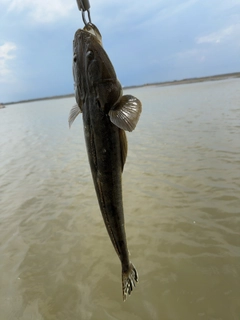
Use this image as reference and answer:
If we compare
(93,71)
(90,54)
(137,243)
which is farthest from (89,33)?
(137,243)

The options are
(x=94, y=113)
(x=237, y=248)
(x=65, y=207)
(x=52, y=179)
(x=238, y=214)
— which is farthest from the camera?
(x=52, y=179)

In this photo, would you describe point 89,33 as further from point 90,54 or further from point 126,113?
point 126,113

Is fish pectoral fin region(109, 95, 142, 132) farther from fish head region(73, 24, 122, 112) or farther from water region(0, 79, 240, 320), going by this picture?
water region(0, 79, 240, 320)

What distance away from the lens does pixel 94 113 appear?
198 cm

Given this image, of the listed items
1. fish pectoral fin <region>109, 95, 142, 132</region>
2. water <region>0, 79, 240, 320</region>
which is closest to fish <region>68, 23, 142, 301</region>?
fish pectoral fin <region>109, 95, 142, 132</region>

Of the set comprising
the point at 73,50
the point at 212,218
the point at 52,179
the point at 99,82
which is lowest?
the point at 52,179

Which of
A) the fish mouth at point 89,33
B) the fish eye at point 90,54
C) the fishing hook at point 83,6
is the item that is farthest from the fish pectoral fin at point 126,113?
the fishing hook at point 83,6

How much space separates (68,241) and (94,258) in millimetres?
764

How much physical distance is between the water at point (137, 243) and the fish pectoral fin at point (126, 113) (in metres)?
2.39

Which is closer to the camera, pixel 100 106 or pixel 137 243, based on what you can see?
pixel 100 106

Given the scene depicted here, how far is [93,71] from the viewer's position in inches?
78.5

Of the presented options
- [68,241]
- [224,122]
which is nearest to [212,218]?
[68,241]

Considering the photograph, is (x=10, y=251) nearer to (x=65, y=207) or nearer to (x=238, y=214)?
(x=65, y=207)

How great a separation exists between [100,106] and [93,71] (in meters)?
0.29
